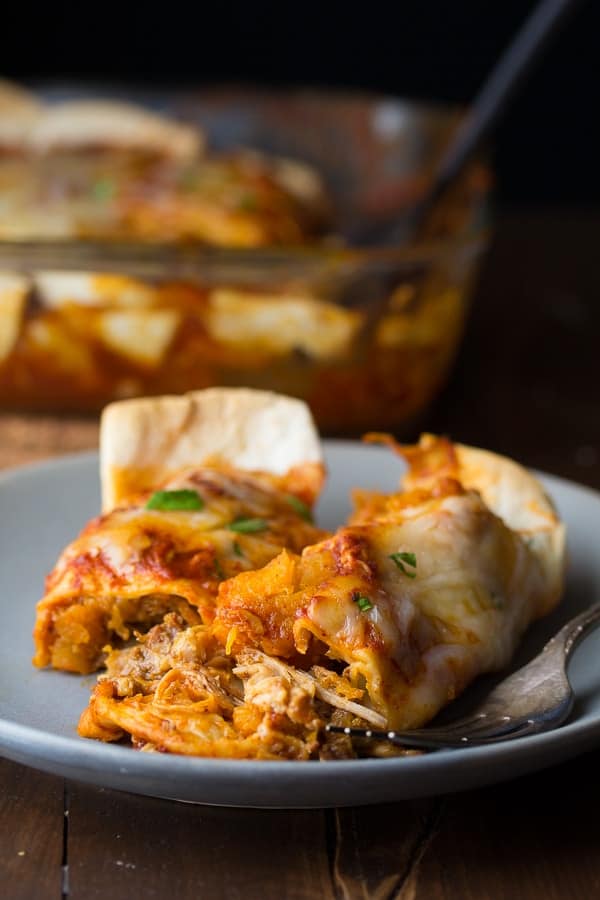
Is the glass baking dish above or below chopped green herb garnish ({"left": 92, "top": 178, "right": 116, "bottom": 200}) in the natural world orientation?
above

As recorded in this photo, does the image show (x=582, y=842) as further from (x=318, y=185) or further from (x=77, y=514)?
(x=318, y=185)

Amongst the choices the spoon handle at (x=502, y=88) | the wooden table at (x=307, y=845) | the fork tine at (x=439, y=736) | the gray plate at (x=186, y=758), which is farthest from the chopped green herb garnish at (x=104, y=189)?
the fork tine at (x=439, y=736)

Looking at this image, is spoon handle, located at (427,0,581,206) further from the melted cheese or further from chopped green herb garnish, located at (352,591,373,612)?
chopped green herb garnish, located at (352,591,373,612)

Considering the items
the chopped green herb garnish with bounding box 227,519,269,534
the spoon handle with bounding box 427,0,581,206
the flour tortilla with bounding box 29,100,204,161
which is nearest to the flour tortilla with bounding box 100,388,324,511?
the chopped green herb garnish with bounding box 227,519,269,534

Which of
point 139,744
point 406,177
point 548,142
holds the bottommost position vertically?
point 548,142

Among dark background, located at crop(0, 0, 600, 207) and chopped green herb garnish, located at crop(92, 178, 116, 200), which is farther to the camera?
dark background, located at crop(0, 0, 600, 207)

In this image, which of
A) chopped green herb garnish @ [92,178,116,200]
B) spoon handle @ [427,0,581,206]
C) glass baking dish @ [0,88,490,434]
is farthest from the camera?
chopped green herb garnish @ [92,178,116,200]


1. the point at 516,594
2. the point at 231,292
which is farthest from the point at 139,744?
the point at 231,292

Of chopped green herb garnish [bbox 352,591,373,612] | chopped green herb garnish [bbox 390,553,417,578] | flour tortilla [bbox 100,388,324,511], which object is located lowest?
flour tortilla [bbox 100,388,324,511]

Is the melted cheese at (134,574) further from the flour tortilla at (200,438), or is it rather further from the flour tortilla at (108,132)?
the flour tortilla at (108,132)
